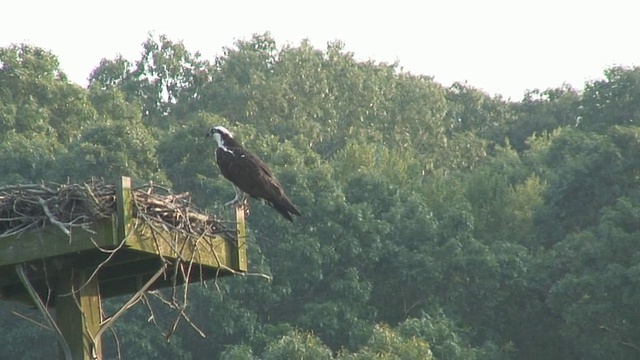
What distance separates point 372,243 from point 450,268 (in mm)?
1779

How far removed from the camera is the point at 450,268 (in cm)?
3406

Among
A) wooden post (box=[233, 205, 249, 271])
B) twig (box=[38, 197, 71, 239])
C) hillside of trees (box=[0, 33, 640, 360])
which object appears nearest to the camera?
twig (box=[38, 197, 71, 239])

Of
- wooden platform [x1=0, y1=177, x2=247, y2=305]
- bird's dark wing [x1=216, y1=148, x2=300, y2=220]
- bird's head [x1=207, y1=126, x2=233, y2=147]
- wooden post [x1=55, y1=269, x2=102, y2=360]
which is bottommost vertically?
wooden post [x1=55, y1=269, x2=102, y2=360]

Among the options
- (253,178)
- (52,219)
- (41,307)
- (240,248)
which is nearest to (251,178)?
(253,178)

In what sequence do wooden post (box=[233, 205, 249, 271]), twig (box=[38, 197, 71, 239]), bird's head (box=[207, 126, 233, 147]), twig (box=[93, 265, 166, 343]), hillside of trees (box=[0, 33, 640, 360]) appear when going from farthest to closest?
hillside of trees (box=[0, 33, 640, 360]), bird's head (box=[207, 126, 233, 147]), wooden post (box=[233, 205, 249, 271]), twig (box=[93, 265, 166, 343]), twig (box=[38, 197, 71, 239])

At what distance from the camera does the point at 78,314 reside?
7.97m

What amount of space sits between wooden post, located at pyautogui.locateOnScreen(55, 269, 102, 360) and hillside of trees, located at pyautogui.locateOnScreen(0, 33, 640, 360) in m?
18.7

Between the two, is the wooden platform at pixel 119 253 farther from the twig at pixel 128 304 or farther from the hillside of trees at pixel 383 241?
the hillside of trees at pixel 383 241

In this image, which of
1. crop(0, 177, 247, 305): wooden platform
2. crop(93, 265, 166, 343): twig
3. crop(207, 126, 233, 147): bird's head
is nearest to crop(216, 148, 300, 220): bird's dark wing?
crop(207, 126, 233, 147): bird's head

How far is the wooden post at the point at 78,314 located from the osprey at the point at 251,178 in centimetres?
437

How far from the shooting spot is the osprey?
12.8 meters

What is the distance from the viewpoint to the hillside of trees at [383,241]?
105 ft

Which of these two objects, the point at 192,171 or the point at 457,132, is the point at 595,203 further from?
the point at 457,132

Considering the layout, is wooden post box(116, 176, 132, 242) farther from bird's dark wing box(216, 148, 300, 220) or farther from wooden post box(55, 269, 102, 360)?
bird's dark wing box(216, 148, 300, 220)
